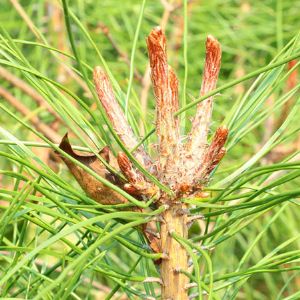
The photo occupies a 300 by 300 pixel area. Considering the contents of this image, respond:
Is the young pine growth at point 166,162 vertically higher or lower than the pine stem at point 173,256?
higher

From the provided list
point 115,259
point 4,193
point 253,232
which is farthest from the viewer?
point 253,232

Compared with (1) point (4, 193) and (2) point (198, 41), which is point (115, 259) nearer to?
(2) point (198, 41)

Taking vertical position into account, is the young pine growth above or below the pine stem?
above

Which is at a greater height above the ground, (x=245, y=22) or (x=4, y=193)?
(x=245, y=22)

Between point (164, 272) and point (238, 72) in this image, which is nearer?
point (164, 272)

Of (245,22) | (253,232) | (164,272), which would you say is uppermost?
(245,22)

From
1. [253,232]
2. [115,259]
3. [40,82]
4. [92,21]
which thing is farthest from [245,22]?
[40,82]

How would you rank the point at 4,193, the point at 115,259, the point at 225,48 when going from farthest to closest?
the point at 225,48
the point at 115,259
the point at 4,193
